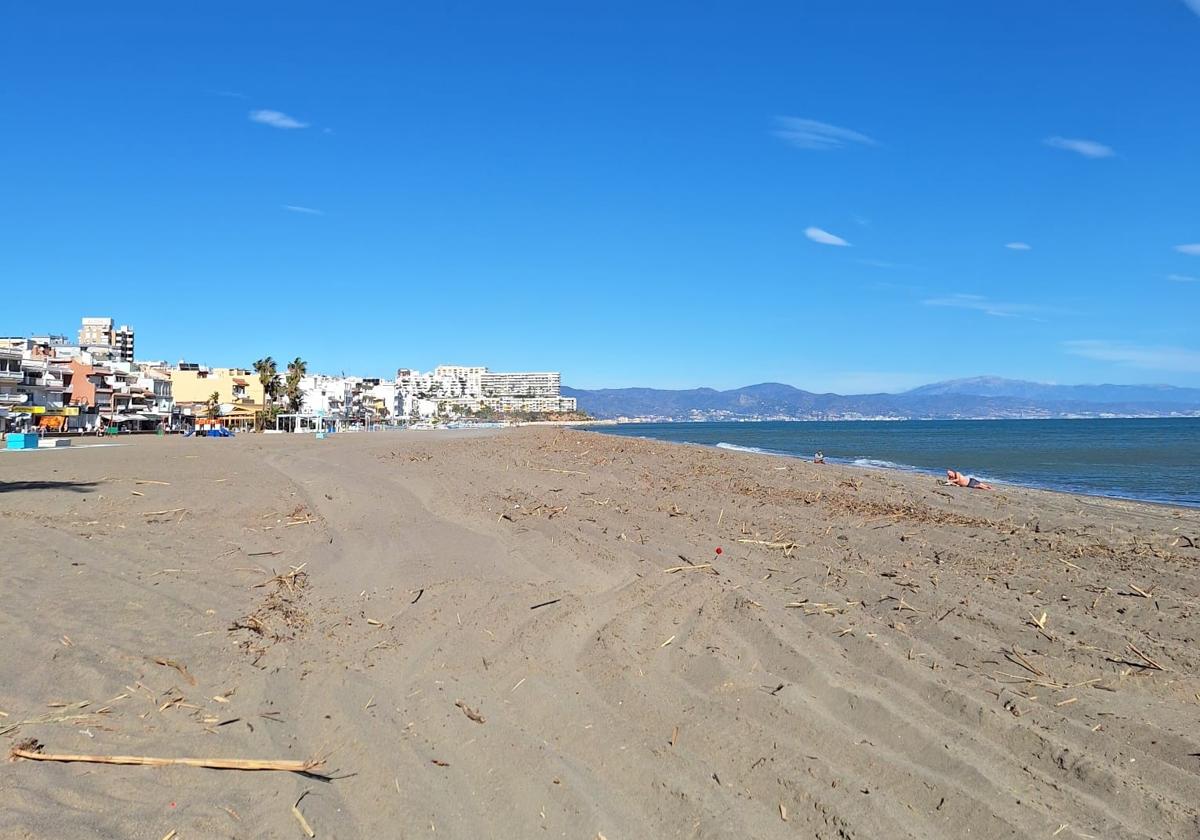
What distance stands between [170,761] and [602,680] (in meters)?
2.21

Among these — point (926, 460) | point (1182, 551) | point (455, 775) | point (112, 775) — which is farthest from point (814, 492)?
point (926, 460)

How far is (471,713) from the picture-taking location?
4078 mm

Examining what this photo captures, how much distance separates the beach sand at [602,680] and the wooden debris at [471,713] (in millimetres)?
14

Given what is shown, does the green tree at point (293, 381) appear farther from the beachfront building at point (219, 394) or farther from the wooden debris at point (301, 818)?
the wooden debris at point (301, 818)

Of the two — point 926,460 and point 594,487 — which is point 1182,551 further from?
point 926,460

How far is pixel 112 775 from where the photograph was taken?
333 cm

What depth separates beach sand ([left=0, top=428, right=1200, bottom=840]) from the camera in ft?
10.5

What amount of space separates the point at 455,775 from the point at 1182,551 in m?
8.63

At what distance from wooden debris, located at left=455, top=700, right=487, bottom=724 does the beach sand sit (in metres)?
0.01

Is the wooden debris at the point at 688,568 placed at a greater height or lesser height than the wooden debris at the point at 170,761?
greater

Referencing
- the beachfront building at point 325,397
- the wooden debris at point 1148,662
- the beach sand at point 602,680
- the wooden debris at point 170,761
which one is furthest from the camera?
the beachfront building at point 325,397

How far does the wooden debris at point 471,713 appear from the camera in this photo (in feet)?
13.1

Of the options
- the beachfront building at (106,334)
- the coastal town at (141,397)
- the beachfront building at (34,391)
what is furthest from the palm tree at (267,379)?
the beachfront building at (106,334)

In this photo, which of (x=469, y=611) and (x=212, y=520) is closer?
(x=469, y=611)
